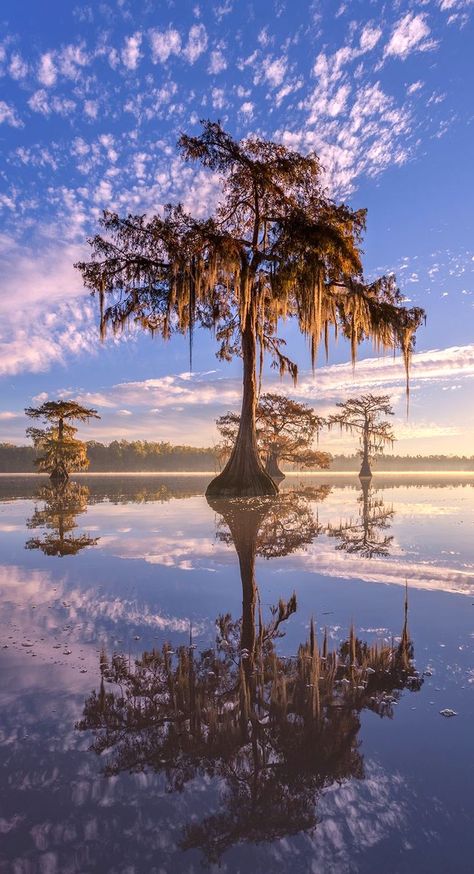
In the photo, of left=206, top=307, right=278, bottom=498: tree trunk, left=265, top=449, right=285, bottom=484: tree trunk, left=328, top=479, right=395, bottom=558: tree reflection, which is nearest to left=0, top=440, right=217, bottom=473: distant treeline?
left=265, top=449, right=285, bottom=484: tree trunk

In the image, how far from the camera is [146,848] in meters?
1.21

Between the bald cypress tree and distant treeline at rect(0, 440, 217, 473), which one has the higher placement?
the bald cypress tree

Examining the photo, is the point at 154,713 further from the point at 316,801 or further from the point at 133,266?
the point at 133,266

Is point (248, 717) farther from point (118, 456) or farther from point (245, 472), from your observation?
point (118, 456)

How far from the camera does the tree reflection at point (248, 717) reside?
1.38 meters

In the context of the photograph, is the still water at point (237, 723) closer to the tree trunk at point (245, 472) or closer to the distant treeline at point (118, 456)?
the tree trunk at point (245, 472)

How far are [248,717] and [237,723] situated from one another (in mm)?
63

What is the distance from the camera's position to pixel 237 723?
184 centimetres

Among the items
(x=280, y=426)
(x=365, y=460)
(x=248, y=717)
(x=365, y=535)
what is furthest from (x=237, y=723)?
(x=365, y=460)

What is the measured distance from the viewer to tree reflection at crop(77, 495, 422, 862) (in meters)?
1.38

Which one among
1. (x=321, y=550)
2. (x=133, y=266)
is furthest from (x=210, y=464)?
(x=321, y=550)

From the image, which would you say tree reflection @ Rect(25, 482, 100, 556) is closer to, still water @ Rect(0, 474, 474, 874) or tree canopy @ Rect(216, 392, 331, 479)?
still water @ Rect(0, 474, 474, 874)

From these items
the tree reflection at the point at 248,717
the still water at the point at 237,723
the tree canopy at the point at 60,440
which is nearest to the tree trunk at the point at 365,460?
the tree canopy at the point at 60,440

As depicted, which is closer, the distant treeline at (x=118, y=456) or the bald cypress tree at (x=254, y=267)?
the bald cypress tree at (x=254, y=267)
